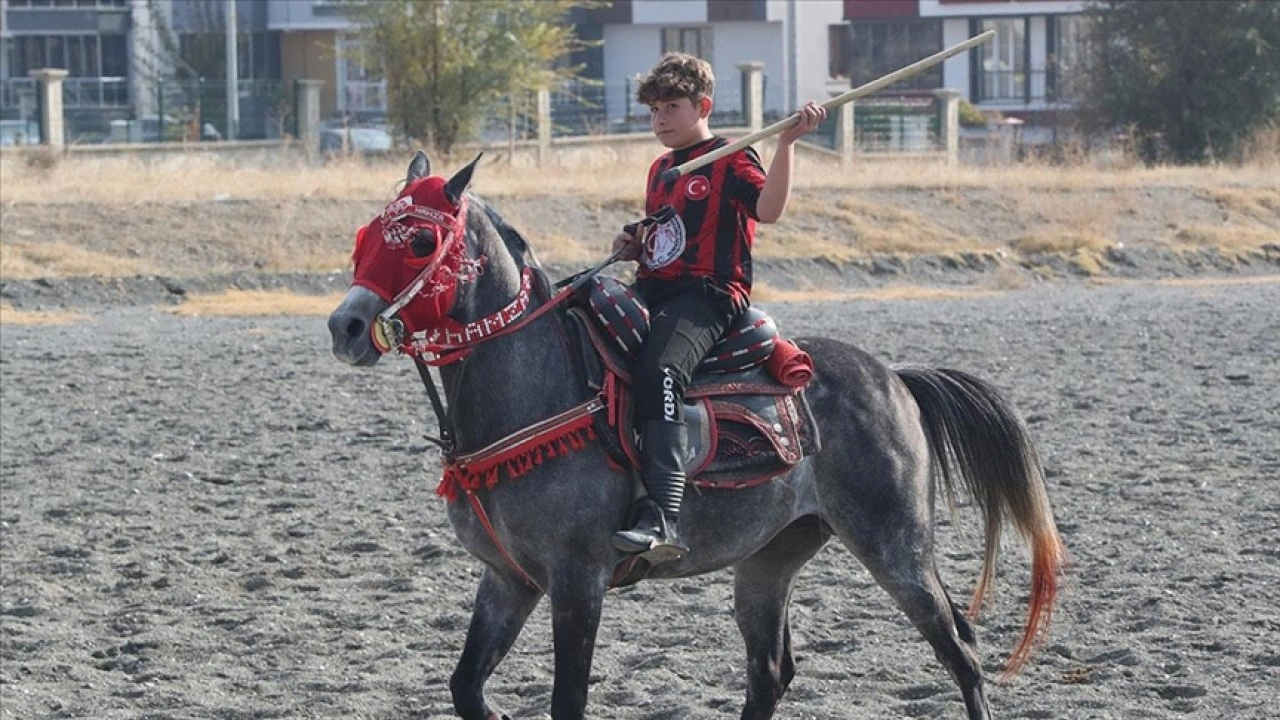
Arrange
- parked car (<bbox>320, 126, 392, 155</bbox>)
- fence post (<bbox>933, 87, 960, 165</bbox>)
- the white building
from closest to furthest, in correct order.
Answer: parked car (<bbox>320, 126, 392, 155</bbox>) → fence post (<bbox>933, 87, 960, 165</bbox>) → the white building

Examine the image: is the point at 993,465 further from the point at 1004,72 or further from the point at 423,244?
the point at 1004,72

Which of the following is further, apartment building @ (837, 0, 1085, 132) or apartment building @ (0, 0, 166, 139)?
apartment building @ (0, 0, 166, 139)

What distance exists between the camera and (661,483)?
5.39 m

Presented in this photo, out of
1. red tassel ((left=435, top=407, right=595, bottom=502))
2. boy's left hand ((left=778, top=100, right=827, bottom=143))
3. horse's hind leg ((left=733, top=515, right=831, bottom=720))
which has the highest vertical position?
boy's left hand ((left=778, top=100, right=827, bottom=143))

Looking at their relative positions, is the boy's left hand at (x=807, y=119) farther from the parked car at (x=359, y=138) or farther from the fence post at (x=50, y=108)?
the parked car at (x=359, y=138)

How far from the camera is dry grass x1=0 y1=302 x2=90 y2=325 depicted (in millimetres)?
18234

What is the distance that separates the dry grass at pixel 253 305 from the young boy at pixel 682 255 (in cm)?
1320

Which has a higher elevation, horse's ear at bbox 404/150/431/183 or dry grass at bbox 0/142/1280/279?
horse's ear at bbox 404/150/431/183

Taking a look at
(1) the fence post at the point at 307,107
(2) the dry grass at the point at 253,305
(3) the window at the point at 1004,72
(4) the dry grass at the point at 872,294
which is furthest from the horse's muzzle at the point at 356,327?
(3) the window at the point at 1004,72

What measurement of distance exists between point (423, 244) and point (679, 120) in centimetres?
89

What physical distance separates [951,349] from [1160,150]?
857 inches

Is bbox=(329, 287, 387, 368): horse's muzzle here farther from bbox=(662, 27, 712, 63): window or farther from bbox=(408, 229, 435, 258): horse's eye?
bbox=(662, 27, 712, 63): window

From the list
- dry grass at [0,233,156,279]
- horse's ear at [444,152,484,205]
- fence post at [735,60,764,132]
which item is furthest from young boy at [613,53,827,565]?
fence post at [735,60,764,132]

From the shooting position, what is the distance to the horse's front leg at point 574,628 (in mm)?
5309
